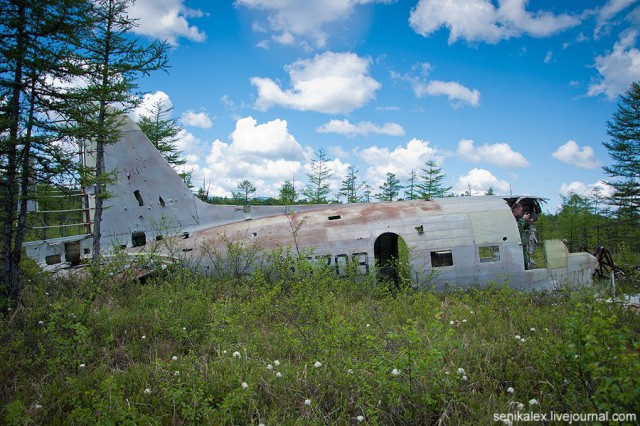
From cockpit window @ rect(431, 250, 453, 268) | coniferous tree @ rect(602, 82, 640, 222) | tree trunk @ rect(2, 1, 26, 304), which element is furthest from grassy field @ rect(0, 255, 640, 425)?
coniferous tree @ rect(602, 82, 640, 222)

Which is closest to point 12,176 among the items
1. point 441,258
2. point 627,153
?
point 441,258

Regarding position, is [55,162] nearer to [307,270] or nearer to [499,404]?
[307,270]

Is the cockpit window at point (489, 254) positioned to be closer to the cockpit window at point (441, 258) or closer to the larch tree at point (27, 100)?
Result: the cockpit window at point (441, 258)

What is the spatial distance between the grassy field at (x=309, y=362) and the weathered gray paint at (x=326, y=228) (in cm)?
152

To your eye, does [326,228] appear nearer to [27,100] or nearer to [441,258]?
[441,258]

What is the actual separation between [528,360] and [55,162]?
10.1 m

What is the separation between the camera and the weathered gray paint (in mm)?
10711

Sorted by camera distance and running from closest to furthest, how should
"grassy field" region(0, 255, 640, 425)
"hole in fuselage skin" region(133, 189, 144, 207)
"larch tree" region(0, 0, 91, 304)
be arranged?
A: "grassy field" region(0, 255, 640, 425), "larch tree" region(0, 0, 91, 304), "hole in fuselage skin" region(133, 189, 144, 207)

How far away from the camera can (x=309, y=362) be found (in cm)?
568

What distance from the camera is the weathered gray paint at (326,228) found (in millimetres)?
10711

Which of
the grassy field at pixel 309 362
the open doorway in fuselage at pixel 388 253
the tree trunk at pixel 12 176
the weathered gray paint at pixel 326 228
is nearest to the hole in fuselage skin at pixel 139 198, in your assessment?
the weathered gray paint at pixel 326 228

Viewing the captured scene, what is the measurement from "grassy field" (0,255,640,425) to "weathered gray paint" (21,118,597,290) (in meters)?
1.52

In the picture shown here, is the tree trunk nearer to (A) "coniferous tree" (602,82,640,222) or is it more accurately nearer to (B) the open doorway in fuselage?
(B) the open doorway in fuselage

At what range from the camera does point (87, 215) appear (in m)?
13.6
